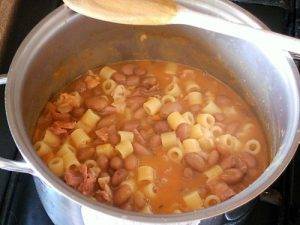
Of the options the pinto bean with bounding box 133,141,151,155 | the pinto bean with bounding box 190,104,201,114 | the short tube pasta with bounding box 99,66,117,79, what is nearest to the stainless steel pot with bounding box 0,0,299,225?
the short tube pasta with bounding box 99,66,117,79

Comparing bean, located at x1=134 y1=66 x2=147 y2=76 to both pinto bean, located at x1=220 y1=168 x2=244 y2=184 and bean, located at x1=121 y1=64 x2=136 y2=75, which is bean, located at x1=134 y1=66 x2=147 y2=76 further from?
pinto bean, located at x1=220 y1=168 x2=244 y2=184

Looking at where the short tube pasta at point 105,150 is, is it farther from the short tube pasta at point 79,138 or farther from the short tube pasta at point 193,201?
the short tube pasta at point 193,201

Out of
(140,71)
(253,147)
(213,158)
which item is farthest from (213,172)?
(140,71)

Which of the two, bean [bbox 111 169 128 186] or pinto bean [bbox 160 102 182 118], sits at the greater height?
pinto bean [bbox 160 102 182 118]

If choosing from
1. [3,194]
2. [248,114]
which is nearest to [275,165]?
[248,114]

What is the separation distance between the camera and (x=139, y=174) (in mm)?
1170

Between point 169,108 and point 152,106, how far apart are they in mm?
41

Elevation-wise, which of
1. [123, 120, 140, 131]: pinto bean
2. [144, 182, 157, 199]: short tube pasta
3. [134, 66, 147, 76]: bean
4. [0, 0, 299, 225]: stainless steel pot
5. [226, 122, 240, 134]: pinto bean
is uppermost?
[0, 0, 299, 225]: stainless steel pot

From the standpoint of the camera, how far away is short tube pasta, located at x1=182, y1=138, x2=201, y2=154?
1.21 m

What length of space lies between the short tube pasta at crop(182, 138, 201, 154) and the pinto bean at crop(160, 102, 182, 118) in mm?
97

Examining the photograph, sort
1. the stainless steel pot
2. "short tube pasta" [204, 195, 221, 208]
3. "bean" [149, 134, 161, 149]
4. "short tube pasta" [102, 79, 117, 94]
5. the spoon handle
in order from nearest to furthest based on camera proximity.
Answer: the stainless steel pot < the spoon handle < "short tube pasta" [204, 195, 221, 208] < "bean" [149, 134, 161, 149] < "short tube pasta" [102, 79, 117, 94]

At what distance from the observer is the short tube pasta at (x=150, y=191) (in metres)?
1.14

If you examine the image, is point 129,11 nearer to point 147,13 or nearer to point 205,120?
point 147,13

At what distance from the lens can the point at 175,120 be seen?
4.11 ft
